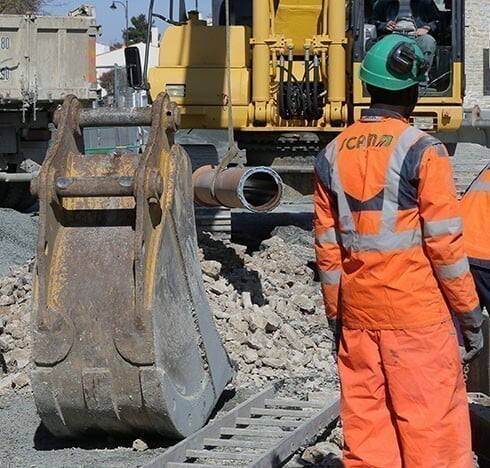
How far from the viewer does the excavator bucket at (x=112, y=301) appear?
556 centimetres

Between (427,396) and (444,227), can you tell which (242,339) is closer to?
(427,396)

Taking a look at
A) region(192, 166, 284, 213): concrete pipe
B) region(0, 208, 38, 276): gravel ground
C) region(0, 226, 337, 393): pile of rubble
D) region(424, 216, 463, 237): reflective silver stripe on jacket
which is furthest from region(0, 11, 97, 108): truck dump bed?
region(424, 216, 463, 237): reflective silver stripe on jacket

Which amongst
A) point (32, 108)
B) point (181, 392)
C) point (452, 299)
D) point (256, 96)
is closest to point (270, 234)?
point (256, 96)

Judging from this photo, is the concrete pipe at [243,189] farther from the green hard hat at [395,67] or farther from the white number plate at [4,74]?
the white number plate at [4,74]

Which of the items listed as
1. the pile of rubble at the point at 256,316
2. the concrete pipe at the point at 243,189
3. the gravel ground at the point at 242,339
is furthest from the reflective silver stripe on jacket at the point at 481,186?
the concrete pipe at the point at 243,189

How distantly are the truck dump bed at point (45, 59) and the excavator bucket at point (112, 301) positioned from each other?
9.53 m

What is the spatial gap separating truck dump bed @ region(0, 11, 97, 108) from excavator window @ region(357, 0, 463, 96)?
5006 mm

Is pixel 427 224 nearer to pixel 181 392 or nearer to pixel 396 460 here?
pixel 396 460

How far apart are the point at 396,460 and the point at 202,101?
7.45 metres

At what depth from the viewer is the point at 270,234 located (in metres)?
12.5

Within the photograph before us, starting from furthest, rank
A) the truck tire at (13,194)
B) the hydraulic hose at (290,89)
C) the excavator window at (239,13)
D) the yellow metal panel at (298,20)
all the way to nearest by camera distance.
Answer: the truck tire at (13,194)
the excavator window at (239,13)
the yellow metal panel at (298,20)
the hydraulic hose at (290,89)

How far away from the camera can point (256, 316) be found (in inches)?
327

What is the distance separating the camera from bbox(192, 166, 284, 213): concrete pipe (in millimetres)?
9156

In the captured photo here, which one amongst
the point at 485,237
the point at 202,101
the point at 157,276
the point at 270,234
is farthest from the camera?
the point at 270,234
